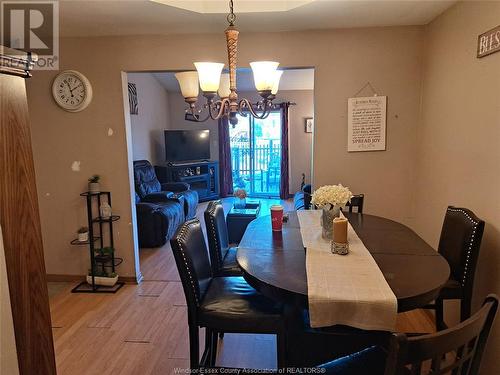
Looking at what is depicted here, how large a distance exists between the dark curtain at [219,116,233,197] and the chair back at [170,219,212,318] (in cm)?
590

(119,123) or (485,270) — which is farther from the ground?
(119,123)

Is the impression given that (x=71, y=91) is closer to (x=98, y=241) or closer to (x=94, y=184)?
(x=94, y=184)

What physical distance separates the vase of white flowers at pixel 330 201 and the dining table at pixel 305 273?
206 mm

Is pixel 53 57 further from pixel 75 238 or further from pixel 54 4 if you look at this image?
pixel 75 238

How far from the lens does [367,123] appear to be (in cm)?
313

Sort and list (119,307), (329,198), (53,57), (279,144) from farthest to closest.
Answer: (279,144)
(53,57)
(119,307)
(329,198)

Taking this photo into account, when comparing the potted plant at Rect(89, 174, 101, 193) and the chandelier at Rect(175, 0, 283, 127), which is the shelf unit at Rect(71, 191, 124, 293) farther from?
the chandelier at Rect(175, 0, 283, 127)

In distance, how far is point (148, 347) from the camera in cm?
245

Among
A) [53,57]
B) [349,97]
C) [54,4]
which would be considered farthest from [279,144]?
[54,4]

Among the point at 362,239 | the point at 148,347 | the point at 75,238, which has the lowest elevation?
the point at 148,347

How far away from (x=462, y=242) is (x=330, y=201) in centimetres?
80

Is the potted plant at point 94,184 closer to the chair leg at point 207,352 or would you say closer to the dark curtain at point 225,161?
the chair leg at point 207,352

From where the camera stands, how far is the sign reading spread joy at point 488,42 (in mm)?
1905

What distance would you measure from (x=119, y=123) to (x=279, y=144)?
16.4 ft
